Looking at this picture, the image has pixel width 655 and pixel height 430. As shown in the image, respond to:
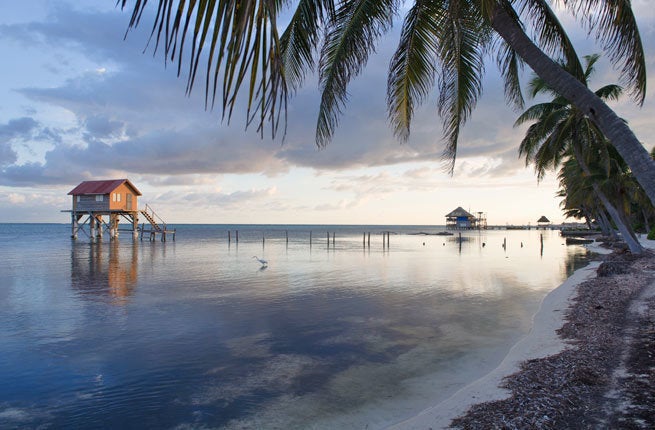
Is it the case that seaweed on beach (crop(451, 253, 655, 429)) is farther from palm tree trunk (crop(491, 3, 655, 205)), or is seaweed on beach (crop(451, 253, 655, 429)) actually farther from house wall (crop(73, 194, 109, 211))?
house wall (crop(73, 194, 109, 211))

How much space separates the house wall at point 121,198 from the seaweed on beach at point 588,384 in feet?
160

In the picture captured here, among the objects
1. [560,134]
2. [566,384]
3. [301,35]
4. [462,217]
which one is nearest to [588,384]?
[566,384]

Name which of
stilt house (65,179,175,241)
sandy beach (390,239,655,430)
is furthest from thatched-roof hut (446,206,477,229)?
sandy beach (390,239,655,430)

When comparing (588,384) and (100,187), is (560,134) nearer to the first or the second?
(588,384)

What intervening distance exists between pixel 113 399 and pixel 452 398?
5.60 m

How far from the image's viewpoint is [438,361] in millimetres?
8656

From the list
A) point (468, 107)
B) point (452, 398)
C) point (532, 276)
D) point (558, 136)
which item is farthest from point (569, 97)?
point (532, 276)

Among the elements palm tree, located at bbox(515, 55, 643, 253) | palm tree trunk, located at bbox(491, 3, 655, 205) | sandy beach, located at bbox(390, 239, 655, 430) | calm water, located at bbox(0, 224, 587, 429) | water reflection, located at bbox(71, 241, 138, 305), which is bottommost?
calm water, located at bbox(0, 224, 587, 429)

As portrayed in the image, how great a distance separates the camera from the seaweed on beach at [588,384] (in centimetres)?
454

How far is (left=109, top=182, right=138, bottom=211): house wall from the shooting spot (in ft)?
156

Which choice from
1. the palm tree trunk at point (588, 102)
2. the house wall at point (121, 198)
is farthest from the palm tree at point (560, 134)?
the house wall at point (121, 198)

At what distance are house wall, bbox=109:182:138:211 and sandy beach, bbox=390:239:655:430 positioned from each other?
47814 mm

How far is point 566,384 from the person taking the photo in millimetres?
5539

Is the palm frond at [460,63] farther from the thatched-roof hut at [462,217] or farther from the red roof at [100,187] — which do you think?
the thatched-roof hut at [462,217]
